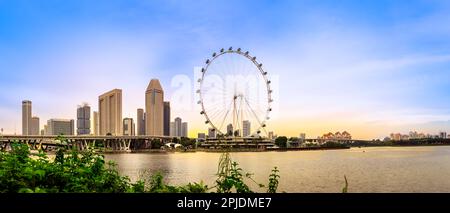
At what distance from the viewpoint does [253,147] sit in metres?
104

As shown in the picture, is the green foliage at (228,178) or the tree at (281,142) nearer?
the green foliage at (228,178)

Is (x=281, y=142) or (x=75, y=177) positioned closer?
(x=75, y=177)

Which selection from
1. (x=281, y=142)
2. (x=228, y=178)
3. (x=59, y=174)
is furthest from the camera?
(x=281, y=142)

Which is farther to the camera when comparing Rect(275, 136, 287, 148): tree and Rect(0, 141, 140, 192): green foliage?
Rect(275, 136, 287, 148): tree

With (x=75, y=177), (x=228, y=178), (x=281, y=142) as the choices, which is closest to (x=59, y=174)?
(x=75, y=177)

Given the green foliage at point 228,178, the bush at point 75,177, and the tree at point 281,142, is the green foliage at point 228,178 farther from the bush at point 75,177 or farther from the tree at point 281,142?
the tree at point 281,142

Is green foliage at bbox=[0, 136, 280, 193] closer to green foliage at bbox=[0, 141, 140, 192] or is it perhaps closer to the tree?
green foliage at bbox=[0, 141, 140, 192]

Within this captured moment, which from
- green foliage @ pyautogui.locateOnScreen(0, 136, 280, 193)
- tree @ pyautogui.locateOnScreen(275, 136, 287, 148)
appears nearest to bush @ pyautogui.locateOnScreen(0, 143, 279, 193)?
green foliage @ pyautogui.locateOnScreen(0, 136, 280, 193)

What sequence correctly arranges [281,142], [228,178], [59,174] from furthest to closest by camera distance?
[281,142]
[59,174]
[228,178]

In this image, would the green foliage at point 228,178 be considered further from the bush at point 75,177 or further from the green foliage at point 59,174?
the green foliage at point 59,174

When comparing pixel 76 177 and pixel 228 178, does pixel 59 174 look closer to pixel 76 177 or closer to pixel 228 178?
pixel 76 177

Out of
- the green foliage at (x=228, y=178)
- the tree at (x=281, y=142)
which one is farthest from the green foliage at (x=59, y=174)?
the tree at (x=281, y=142)

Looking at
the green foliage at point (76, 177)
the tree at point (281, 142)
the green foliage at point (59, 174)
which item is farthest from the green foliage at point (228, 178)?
the tree at point (281, 142)
